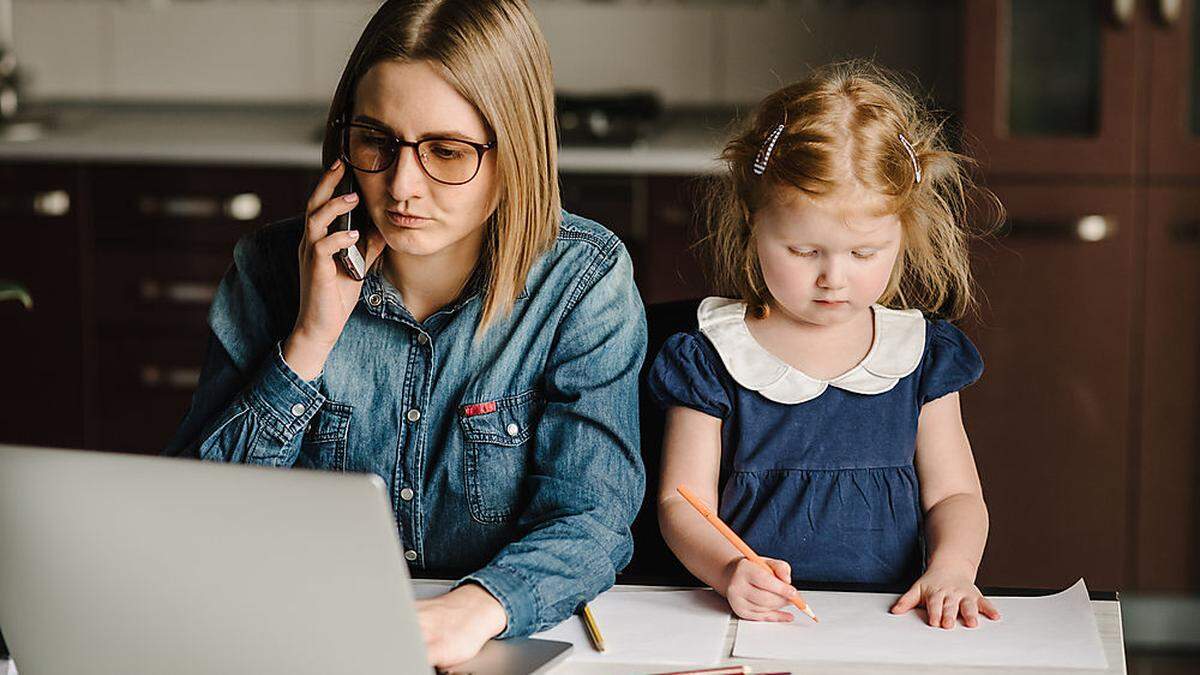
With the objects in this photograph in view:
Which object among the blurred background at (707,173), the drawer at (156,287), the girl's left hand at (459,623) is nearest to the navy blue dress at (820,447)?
the girl's left hand at (459,623)

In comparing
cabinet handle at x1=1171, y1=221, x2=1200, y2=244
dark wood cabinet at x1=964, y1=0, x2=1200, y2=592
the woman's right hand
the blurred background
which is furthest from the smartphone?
cabinet handle at x1=1171, y1=221, x2=1200, y2=244

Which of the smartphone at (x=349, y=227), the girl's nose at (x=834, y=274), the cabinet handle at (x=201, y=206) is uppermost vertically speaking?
the cabinet handle at (x=201, y=206)

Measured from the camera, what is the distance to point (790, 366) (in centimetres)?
140

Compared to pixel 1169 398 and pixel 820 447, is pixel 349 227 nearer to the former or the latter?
pixel 820 447

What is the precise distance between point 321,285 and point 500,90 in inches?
8.8

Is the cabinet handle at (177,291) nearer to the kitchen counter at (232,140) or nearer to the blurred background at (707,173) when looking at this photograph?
the blurred background at (707,173)

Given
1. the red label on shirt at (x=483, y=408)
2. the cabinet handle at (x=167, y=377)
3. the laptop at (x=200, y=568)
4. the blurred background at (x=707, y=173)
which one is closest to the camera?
the laptop at (x=200, y=568)

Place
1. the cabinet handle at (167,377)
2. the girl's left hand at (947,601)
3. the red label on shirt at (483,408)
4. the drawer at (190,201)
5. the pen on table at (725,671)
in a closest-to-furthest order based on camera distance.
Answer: the pen on table at (725,671), the girl's left hand at (947,601), the red label on shirt at (483,408), the drawer at (190,201), the cabinet handle at (167,377)

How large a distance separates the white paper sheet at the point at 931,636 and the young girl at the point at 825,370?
0.63 feet

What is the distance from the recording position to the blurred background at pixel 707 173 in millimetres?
2836

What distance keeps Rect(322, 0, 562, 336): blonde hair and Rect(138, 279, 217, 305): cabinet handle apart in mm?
1978

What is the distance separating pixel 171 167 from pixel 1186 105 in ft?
6.52

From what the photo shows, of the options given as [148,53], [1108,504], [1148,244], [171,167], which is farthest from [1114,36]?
[148,53]

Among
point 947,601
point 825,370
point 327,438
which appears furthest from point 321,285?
point 947,601
